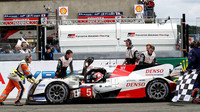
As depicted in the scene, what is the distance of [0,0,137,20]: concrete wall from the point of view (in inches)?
1543

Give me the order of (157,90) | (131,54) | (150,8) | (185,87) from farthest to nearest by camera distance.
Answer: (150,8)
(131,54)
(157,90)
(185,87)

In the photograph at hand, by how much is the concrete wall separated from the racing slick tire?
27.8 m

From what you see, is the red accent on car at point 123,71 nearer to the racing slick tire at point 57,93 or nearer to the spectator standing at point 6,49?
the racing slick tire at point 57,93

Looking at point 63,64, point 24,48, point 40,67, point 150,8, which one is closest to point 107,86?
point 63,64

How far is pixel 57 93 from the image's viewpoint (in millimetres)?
11672

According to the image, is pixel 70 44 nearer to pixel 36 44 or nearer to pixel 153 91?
pixel 36 44

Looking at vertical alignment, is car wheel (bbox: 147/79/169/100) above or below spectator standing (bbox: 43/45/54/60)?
below

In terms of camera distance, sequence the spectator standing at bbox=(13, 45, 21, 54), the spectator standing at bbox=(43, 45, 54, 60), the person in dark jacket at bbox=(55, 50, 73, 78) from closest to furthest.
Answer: the person in dark jacket at bbox=(55, 50, 73, 78)
the spectator standing at bbox=(43, 45, 54, 60)
the spectator standing at bbox=(13, 45, 21, 54)

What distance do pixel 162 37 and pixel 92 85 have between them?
16.4 ft

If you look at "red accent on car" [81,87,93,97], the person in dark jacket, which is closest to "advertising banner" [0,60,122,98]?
the person in dark jacket

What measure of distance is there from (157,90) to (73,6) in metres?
29.3

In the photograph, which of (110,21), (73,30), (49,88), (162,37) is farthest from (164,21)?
(49,88)

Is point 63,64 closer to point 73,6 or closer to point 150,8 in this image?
point 150,8

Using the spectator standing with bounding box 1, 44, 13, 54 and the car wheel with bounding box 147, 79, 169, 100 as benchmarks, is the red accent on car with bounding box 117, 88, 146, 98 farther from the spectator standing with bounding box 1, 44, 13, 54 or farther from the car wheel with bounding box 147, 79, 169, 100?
the spectator standing with bounding box 1, 44, 13, 54
